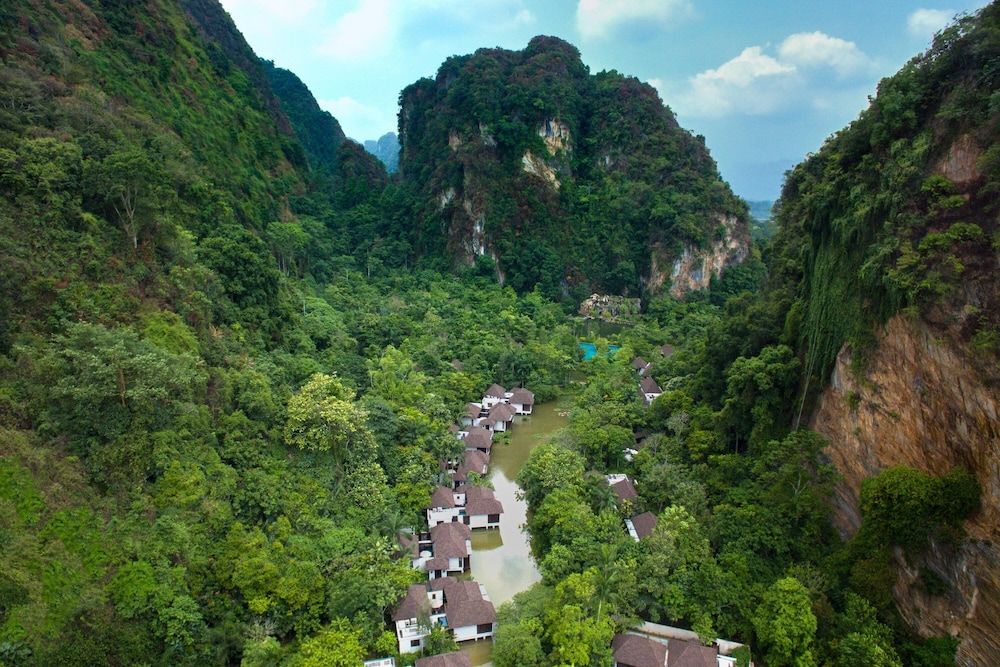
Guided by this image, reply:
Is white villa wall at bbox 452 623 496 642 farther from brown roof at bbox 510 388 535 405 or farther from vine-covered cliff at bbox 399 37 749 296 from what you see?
vine-covered cliff at bbox 399 37 749 296

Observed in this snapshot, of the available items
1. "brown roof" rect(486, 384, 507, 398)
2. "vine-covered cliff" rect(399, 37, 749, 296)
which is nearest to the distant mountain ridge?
"vine-covered cliff" rect(399, 37, 749, 296)

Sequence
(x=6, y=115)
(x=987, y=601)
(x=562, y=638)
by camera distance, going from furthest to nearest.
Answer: (x=6, y=115)
(x=562, y=638)
(x=987, y=601)

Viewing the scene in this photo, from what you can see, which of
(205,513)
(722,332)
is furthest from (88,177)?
(722,332)

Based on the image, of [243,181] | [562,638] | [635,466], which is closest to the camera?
[562,638]

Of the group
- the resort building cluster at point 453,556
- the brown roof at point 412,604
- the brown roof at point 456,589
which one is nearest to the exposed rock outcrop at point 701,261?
the resort building cluster at point 453,556

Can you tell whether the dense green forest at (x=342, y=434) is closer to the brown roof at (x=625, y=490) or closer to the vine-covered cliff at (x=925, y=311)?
the vine-covered cliff at (x=925, y=311)

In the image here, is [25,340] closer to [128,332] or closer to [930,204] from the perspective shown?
[128,332]
